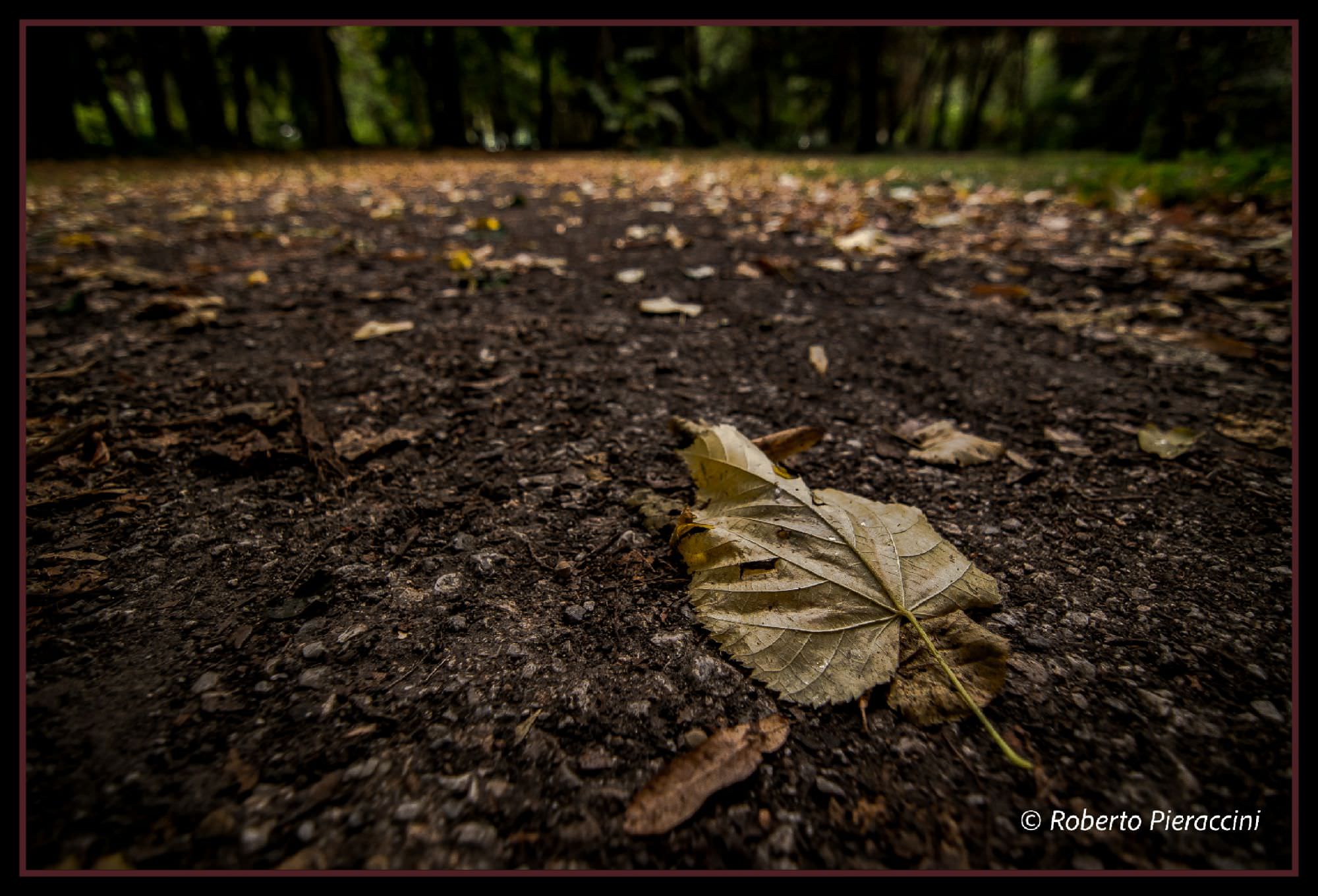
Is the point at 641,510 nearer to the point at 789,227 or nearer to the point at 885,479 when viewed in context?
the point at 885,479

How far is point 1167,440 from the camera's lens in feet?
4.35

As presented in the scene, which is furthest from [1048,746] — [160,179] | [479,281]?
[160,179]

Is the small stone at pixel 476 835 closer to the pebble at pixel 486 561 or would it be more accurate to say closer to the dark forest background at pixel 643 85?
the pebble at pixel 486 561

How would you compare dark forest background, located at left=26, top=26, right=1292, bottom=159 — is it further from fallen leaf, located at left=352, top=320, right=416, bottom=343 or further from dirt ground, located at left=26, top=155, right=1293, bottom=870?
fallen leaf, located at left=352, top=320, right=416, bottom=343

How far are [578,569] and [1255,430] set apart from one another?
164 centimetres

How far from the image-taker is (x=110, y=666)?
74 centimetres

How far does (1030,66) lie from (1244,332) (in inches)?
1200

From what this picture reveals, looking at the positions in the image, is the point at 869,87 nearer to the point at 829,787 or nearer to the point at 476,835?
the point at 829,787

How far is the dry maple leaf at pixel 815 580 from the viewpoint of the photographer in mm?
742

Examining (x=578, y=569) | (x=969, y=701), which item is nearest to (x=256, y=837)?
(x=578, y=569)

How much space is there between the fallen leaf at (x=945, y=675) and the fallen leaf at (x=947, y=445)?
56 centimetres

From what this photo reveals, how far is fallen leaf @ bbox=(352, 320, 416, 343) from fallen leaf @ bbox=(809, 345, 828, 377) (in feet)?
4.44

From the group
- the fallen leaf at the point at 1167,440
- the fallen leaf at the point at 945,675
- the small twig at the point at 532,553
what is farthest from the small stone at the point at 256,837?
the fallen leaf at the point at 1167,440

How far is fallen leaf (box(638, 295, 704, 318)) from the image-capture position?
7.02 ft
